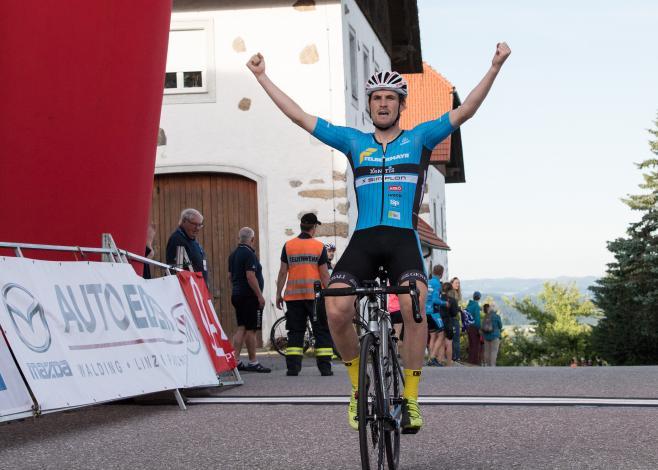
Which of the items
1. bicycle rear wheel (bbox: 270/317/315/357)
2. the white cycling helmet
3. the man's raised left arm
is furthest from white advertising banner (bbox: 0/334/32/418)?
bicycle rear wheel (bbox: 270/317/315/357)

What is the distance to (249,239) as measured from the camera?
1473 cm

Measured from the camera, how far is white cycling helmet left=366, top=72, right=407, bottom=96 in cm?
663

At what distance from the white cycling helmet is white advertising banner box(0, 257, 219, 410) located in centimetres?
284

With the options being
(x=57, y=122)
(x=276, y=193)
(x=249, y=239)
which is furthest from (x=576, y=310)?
(x=57, y=122)

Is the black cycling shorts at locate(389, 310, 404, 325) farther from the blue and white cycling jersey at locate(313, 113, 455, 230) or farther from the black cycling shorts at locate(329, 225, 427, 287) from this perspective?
the black cycling shorts at locate(329, 225, 427, 287)

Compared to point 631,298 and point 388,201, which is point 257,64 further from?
point 631,298

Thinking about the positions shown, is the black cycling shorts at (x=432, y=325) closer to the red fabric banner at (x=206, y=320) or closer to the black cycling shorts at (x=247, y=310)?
the black cycling shorts at (x=247, y=310)

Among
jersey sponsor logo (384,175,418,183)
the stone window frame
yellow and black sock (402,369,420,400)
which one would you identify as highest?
the stone window frame

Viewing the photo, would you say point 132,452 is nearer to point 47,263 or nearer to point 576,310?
point 47,263

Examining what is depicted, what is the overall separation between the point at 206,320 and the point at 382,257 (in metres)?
5.13

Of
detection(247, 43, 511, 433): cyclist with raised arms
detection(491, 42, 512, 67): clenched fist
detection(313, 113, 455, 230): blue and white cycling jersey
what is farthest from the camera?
detection(491, 42, 512, 67): clenched fist

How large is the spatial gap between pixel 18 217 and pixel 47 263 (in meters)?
2.22

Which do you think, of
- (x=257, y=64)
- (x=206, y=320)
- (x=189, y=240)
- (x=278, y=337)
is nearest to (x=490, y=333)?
(x=278, y=337)

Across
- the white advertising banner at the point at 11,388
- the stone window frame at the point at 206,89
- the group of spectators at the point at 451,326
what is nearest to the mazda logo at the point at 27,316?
the white advertising banner at the point at 11,388
